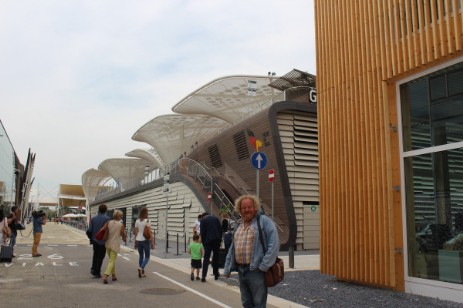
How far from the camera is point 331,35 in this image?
33.8 ft

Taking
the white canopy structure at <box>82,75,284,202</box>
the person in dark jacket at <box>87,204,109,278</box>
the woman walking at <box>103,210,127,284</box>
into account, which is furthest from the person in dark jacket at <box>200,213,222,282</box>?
the white canopy structure at <box>82,75,284,202</box>

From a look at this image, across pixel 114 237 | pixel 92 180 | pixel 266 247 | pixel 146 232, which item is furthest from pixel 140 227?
pixel 92 180

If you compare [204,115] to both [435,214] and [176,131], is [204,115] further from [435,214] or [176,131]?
[435,214]

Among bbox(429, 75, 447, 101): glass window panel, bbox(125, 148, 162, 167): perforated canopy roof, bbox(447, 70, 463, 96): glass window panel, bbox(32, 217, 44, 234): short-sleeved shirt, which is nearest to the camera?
bbox(447, 70, 463, 96): glass window panel

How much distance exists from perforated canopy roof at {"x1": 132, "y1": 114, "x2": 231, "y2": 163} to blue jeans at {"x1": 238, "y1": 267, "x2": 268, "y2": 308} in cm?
4406

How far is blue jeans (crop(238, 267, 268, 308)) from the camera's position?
4.59 m

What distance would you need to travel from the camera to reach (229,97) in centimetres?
3872

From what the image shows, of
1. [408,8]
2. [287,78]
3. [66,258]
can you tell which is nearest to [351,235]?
[408,8]

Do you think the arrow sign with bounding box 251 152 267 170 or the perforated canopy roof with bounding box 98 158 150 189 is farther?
the perforated canopy roof with bounding box 98 158 150 189

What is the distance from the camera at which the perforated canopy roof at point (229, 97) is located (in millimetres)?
34969

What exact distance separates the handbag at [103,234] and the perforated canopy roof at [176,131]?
3854 cm

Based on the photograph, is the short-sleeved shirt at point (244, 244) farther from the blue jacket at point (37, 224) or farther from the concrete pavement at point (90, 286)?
the blue jacket at point (37, 224)

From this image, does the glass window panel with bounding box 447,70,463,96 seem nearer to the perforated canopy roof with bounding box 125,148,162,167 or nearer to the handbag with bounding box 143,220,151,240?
the handbag with bounding box 143,220,151,240

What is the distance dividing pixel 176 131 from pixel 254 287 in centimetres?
4956
